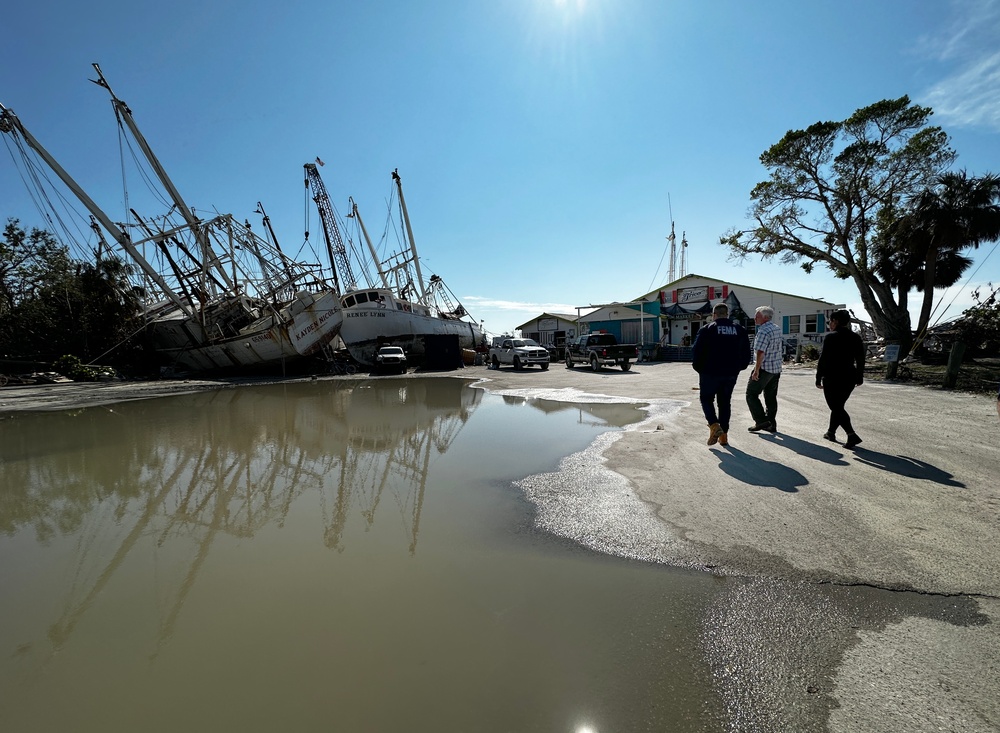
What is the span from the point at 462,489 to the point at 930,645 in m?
3.68

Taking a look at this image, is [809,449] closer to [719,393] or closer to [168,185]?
[719,393]

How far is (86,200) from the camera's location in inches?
843

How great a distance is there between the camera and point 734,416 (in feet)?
28.0

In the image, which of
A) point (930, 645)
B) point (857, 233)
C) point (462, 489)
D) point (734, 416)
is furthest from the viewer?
point (857, 233)

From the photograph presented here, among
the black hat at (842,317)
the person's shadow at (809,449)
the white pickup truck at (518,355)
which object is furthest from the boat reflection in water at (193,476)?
the white pickup truck at (518,355)

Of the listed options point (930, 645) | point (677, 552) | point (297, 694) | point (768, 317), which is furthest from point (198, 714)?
→ point (768, 317)

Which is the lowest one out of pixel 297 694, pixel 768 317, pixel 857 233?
pixel 297 694

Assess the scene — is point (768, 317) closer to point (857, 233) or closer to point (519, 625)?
point (519, 625)

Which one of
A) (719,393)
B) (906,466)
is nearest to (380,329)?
(719,393)

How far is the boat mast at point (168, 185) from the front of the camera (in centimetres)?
2252

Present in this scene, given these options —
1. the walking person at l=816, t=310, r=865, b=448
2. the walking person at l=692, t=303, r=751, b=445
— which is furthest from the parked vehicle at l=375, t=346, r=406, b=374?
the walking person at l=816, t=310, r=865, b=448

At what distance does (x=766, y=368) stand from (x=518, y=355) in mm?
19130

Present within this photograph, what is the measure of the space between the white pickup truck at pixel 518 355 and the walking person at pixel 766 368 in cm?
1797

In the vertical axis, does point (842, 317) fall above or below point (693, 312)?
below
